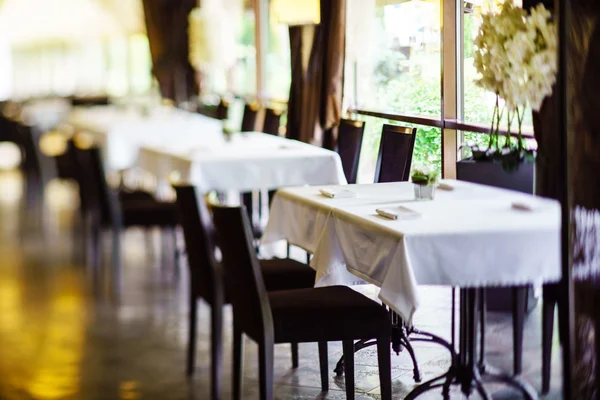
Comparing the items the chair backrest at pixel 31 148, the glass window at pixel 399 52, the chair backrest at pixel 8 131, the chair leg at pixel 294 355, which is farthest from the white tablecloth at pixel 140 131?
the chair leg at pixel 294 355

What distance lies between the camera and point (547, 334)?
2.90m

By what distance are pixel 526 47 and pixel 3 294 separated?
4.40 meters

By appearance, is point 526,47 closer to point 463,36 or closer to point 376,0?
point 463,36

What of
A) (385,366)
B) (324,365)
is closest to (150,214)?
(324,365)

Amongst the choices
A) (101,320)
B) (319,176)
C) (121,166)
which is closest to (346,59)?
(319,176)

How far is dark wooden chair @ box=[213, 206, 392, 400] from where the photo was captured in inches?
124

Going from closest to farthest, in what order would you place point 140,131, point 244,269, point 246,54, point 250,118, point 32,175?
point 244,269
point 250,118
point 140,131
point 32,175
point 246,54

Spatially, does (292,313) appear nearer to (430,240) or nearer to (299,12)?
(430,240)

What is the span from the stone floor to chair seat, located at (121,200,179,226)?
0.49 m

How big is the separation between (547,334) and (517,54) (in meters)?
0.93

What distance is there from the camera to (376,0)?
4.68 m

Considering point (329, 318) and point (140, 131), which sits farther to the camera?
point (140, 131)

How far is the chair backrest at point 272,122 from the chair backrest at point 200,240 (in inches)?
122

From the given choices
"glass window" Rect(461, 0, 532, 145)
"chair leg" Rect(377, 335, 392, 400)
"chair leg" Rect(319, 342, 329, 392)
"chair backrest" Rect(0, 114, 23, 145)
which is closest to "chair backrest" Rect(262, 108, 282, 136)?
"glass window" Rect(461, 0, 532, 145)
